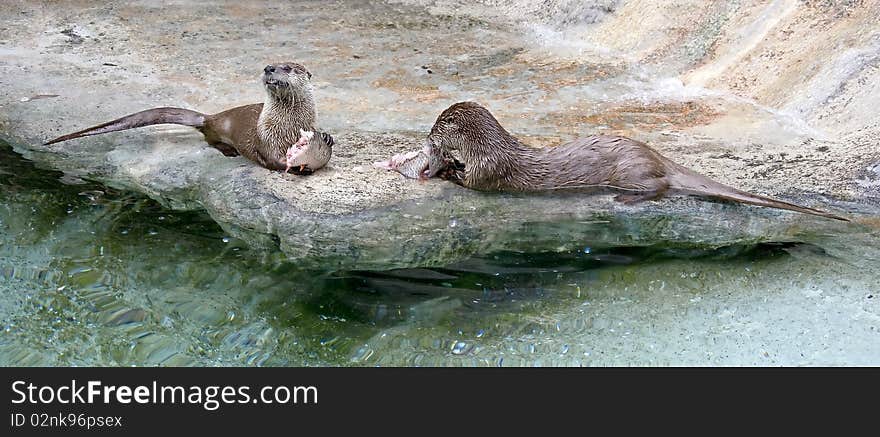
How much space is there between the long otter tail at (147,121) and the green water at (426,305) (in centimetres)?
64

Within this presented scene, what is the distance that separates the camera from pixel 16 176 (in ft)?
12.2

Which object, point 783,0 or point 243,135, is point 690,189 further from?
point 783,0

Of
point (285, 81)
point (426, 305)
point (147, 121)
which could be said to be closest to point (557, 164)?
point (426, 305)

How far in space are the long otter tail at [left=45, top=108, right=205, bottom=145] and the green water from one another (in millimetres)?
643

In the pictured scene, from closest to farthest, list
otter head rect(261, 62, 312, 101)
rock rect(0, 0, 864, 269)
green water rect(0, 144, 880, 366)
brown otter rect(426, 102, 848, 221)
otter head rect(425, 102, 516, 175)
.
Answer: green water rect(0, 144, 880, 366) → rock rect(0, 0, 864, 269) → brown otter rect(426, 102, 848, 221) → otter head rect(425, 102, 516, 175) → otter head rect(261, 62, 312, 101)

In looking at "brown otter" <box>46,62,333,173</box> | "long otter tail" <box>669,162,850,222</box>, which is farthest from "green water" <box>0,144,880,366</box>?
"brown otter" <box>46,62,333,173</box>

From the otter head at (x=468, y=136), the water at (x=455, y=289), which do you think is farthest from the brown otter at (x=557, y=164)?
the water at (x=455, y=289)

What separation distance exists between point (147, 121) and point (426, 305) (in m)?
1.75

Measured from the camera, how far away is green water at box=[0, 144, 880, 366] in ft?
8.55

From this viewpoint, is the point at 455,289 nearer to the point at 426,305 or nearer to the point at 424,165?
the point at 426,305

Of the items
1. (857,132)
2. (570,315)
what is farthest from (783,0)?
(570,315)

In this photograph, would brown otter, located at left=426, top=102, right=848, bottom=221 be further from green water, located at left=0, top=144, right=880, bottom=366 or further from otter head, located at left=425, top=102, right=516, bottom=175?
green water, located at left=0, top=144, right=880, bottom=366

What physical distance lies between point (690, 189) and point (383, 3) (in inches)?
159

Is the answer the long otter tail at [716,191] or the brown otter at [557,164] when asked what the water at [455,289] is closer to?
the long otter tail at [716,191]
